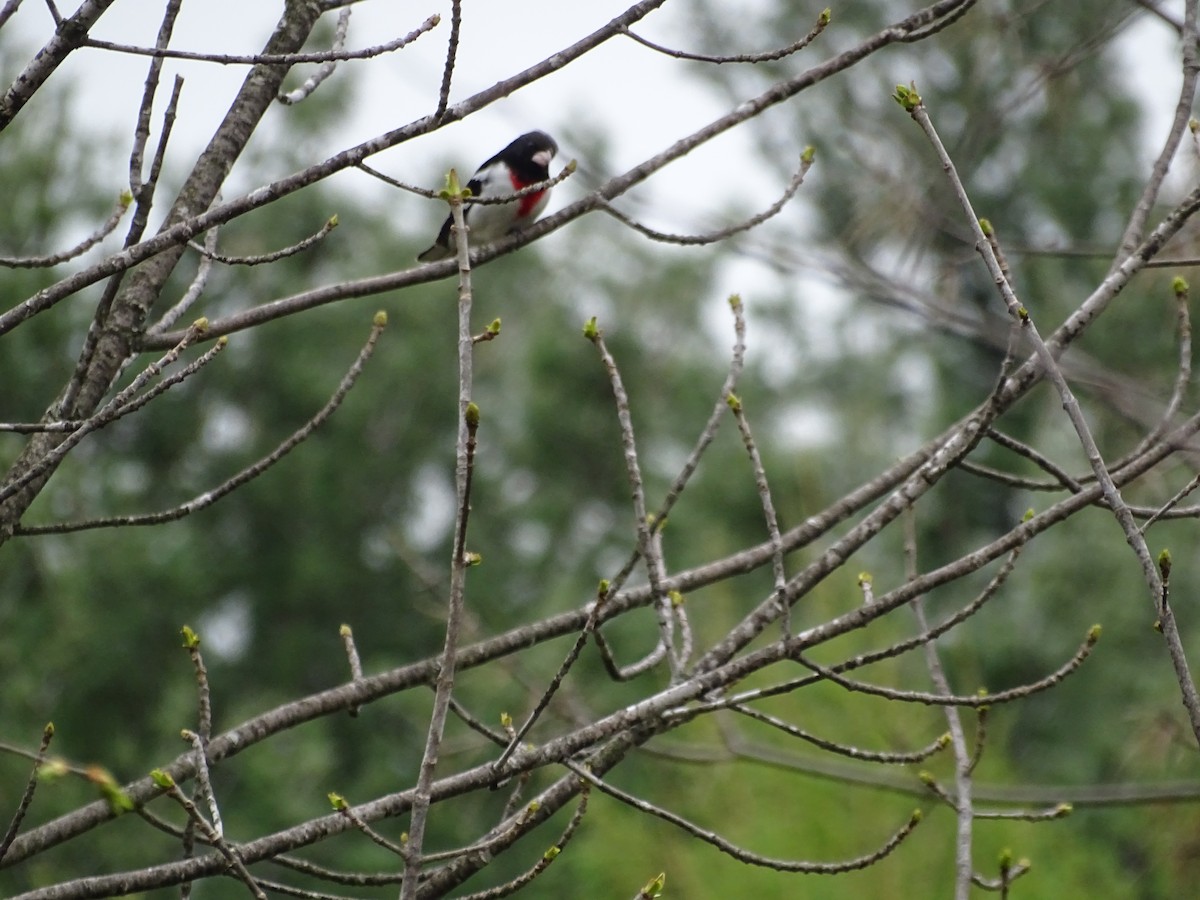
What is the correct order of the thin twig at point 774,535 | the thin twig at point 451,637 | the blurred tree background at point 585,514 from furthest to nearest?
1. the blurred tree background at point 585,514
2. the thin twig at point 774,535
3. the thin twig at point 451,637

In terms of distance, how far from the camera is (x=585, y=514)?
15.0m

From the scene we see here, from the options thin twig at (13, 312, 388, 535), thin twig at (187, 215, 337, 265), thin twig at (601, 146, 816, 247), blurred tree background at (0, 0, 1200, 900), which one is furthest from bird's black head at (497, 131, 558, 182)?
thin twig at (187, 215, 337, 265)

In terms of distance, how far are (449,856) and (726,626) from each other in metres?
5.77

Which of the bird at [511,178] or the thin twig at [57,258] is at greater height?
the bird at [511,178]

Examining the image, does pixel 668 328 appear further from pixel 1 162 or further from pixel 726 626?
pixel 726 626

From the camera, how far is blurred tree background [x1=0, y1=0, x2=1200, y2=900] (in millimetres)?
7453

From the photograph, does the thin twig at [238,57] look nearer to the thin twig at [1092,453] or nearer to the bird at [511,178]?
the thin twig at [1092,453]

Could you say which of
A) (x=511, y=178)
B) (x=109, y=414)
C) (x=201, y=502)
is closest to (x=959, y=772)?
(x=201, y=502)

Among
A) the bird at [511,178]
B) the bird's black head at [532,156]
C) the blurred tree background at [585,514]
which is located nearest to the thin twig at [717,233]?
the bird at [511,178]

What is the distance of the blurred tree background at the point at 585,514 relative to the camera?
7.45m

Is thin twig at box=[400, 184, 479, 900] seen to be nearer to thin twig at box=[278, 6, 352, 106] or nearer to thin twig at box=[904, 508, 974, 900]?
thin twig at box=[904, 508, 974, 900]

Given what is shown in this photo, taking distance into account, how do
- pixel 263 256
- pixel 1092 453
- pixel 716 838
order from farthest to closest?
pixel 263 256 → pixel 716 838 → pixel 1092 453

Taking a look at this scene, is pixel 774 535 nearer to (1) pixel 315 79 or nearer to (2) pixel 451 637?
(2) pixel 451 637

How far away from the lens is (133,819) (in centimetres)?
1052
